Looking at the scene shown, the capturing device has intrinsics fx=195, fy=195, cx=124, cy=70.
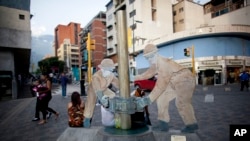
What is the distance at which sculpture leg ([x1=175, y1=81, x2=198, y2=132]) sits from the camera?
10.9 ft

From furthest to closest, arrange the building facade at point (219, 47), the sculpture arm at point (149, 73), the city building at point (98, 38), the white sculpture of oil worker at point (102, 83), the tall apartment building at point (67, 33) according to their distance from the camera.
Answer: the tall apartment building at point (67, 33) → the city building at point (98, 38) → the building facade at point (219, 47) → the sculpture arm at point (149, 73) → the white sculpture of oil worker at point (102, 83)

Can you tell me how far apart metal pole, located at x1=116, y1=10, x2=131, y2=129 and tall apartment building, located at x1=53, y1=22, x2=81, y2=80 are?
81.1 m

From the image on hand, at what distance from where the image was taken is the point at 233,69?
2750 centimetres

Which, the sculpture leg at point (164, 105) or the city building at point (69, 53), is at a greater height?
the city building at point (69, 53)

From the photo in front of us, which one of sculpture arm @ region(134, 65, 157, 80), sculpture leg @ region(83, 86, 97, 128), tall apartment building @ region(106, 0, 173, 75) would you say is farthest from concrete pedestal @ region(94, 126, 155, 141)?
tall apartment building @ region(106, 0, 173, 75)

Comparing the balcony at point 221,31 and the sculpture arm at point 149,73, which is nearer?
the sculpture arm at point 149,73

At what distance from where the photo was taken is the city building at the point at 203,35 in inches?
1057

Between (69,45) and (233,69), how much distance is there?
2882 inches

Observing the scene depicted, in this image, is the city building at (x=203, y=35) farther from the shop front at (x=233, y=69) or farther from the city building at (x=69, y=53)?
the city building at (x=69, y=53)

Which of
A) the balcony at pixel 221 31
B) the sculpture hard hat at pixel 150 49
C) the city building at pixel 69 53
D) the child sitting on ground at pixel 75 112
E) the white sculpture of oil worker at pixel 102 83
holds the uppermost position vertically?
the city building at pixel 69 53

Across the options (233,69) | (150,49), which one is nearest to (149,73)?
(150,49)

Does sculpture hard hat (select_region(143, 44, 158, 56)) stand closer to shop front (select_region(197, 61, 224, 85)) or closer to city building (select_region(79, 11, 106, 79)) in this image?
shop front (select_region(197, 61, 224, 85))

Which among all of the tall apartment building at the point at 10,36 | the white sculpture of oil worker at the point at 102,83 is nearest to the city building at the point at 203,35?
the tall apartment building at the point at 10,36

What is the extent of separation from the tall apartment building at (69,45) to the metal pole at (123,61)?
266 feet
